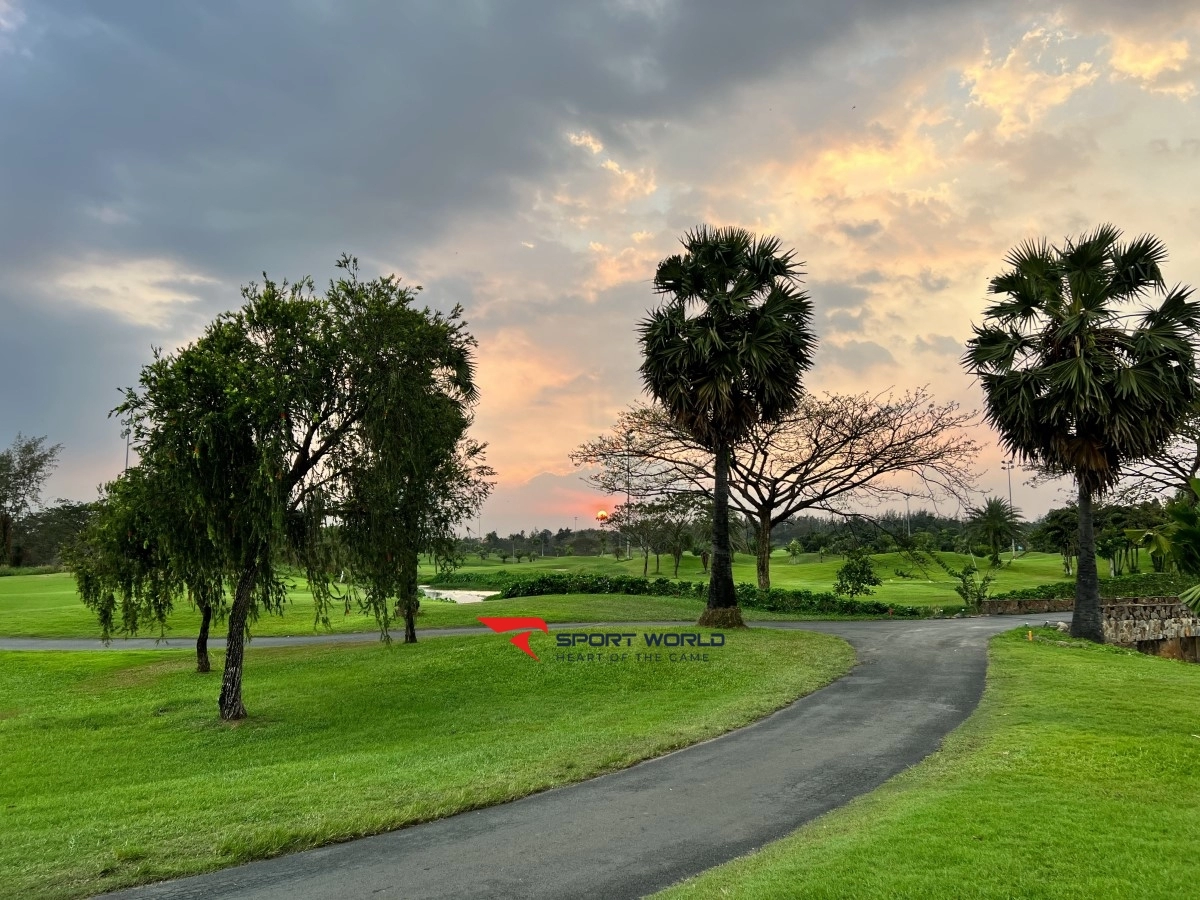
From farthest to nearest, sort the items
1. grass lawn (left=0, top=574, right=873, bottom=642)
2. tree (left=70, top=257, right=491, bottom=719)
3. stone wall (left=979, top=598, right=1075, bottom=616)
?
stone wall (left=979, top=598, right=1075, bottom=616), grass lawn (left=0, top=574, right=873, bottom=642), tree (left=70, top=257, right=491, bottom=719)

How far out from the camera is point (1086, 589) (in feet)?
70.2

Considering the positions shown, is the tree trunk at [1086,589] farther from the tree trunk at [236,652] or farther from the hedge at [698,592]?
the tree trunk at [236,652]

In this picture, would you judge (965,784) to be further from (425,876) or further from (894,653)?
(894,653)

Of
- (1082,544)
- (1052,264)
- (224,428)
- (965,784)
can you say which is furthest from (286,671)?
(1052,264)

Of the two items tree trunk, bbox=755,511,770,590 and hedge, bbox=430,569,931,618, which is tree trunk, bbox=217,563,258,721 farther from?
tree trunk, bbox=755,511,770,590

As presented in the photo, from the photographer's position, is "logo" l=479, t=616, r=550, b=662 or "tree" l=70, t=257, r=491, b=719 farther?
"logo" l=479, t=616, r=550, b=662

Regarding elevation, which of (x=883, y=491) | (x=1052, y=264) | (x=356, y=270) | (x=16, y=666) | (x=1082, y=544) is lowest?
(x=16, y=666)

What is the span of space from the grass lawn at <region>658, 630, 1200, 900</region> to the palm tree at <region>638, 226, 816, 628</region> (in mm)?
11552

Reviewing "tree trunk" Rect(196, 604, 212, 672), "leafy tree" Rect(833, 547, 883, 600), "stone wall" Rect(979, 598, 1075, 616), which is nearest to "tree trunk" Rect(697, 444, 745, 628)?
"leafy tree" Rect(833, 547, 883, 600)

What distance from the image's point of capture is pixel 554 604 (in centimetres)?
3266

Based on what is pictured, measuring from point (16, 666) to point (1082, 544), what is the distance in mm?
34071

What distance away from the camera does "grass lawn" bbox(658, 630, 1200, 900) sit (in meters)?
5.23

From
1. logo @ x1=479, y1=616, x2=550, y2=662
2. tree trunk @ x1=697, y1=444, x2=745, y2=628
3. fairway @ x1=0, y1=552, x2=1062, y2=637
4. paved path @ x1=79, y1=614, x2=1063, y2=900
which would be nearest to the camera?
paved path @ x1=79, y1=614, x2=1063, y2=900

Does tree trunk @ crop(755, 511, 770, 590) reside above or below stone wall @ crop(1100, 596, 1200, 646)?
above
